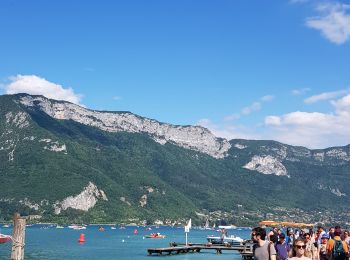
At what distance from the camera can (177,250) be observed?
71.6 metres

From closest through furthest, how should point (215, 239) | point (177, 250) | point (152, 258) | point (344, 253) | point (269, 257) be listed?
point (269, 257) → point (344, 253) → point (152, 258) → point (177, 250) → point (215, 239)

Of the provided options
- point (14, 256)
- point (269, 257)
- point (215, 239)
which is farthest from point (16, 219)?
point (215, 239)

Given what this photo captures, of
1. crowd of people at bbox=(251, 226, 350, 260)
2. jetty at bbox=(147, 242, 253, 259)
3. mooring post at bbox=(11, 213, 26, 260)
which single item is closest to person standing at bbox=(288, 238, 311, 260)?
crowd of people at bbox=(251, 226, 350, 260)

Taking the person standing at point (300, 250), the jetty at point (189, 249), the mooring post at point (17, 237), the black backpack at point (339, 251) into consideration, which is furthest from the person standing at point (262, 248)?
the jetty at point (189, 249)

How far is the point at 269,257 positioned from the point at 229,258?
57.1 meters

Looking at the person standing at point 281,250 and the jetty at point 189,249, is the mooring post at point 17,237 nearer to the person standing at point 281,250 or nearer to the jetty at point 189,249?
the person standing at point 281,250

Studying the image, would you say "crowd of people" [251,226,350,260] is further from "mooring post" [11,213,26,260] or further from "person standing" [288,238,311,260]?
"mooring post" [11,213,26,260]

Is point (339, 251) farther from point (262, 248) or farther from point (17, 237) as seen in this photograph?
point (17, 237)

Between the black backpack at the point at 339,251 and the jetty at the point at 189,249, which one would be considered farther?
the jetty at the point at 189,249

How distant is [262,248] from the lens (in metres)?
12.3

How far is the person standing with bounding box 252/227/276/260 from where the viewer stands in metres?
12.2

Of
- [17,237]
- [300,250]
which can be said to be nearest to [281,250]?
[300,250]

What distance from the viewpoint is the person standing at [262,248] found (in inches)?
480

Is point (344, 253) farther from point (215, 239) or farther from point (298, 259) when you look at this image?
point (215, 239)
